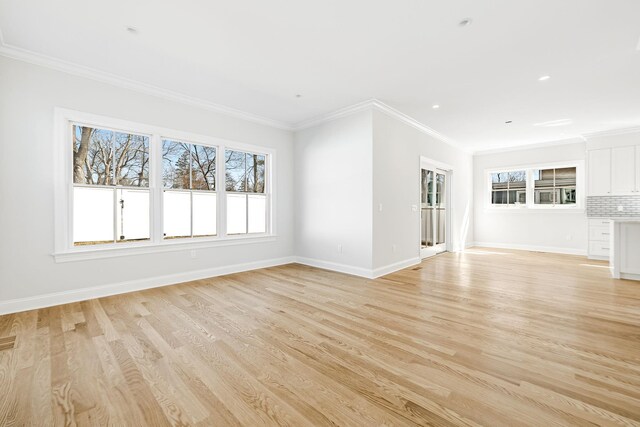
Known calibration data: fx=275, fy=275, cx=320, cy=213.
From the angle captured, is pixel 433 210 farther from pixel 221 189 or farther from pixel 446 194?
pixel 221 189

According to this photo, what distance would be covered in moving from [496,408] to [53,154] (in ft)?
15.9

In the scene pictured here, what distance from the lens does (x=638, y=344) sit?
2.29m

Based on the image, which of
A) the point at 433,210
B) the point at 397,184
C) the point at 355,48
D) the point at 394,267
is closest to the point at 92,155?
the point at 355,48

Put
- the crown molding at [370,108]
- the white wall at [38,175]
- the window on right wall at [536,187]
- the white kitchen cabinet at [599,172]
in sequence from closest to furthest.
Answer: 1. the white wall at [38,175]
2. the crown molding at [370,108]
3. the white kitchen cabinet at [599,172]
4. the window on right wall at [536,187]

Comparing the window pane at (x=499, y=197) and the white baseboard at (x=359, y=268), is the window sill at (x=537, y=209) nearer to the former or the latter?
the window pane at (x=499, y=197)

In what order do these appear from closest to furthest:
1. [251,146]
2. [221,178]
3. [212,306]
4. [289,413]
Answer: [289,413]
[212,306]
[221,178]
[251,146]

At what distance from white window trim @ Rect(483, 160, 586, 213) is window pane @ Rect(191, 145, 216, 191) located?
7.58 m

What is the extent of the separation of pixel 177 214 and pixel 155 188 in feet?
1.65

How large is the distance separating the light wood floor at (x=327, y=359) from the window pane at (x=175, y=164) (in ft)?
5.40

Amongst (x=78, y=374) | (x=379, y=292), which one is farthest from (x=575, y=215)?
(x=78, y=374)

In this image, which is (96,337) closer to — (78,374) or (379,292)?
(78,374)

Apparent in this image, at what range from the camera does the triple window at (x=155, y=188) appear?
3545 mm

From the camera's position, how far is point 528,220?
7.43 metres

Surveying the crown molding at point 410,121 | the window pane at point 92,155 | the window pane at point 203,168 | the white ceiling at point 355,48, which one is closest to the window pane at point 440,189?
the crown molding at point 410,121
